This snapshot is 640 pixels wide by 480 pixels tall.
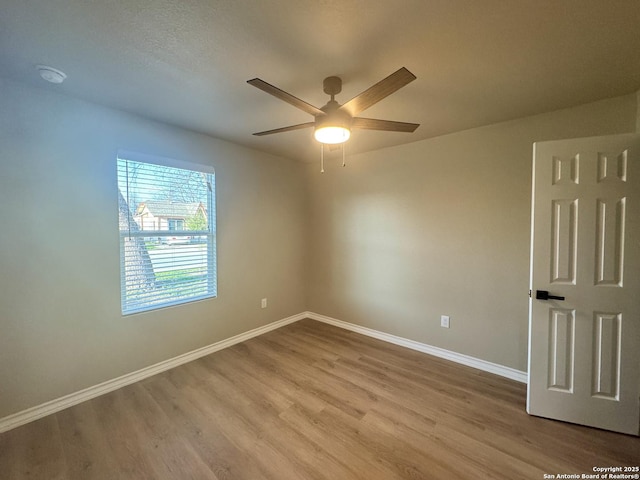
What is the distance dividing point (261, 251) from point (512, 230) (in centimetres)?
289

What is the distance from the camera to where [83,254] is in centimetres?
212

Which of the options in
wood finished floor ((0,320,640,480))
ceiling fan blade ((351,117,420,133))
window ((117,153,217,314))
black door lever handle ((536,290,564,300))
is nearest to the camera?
wood finished floor ((0,320,640,480))

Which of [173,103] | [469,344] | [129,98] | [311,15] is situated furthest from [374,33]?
[469,344]

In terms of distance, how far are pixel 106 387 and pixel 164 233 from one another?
1.45m

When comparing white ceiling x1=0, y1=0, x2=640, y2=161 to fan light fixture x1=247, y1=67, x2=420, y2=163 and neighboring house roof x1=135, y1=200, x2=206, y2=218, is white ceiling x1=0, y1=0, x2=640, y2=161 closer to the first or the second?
fan light fixture x1=247, y1=67, x2=420, y2=163

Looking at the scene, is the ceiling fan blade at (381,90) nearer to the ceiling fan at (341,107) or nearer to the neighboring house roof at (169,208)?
the ceiling fan at (341,107)

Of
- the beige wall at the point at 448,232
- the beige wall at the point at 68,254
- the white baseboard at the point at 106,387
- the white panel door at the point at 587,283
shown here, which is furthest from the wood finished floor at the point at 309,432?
the beige wall at the point at 448,232

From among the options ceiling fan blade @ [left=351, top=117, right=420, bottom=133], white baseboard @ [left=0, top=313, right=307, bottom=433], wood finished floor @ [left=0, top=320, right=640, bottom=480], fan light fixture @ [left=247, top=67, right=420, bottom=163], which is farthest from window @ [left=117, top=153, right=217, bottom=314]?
ceiling fan blade @ [left=351, top=117, right=420, bottom=133]

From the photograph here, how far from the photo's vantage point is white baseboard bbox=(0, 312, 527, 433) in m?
1.90

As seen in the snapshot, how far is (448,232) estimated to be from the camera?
279cm

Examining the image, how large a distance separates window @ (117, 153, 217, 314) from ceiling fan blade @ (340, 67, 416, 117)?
1.99 m

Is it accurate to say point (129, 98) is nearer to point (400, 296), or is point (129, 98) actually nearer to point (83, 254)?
point (83, 254)

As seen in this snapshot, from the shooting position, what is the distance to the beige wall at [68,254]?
183cm

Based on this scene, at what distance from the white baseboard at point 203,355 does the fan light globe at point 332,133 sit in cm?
254
